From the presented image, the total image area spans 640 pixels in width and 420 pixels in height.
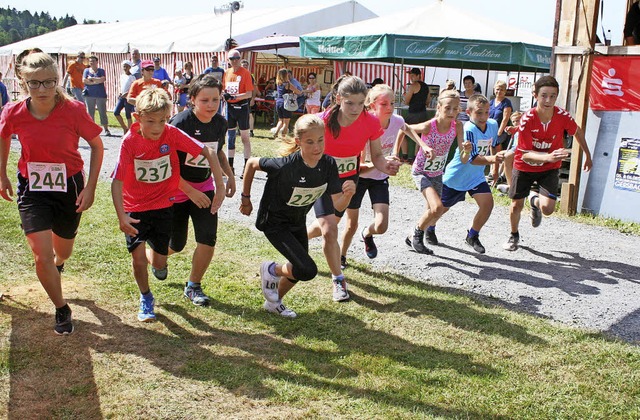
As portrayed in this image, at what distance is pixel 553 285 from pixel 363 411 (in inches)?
127

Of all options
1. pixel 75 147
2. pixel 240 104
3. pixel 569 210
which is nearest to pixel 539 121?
pixel 569 210

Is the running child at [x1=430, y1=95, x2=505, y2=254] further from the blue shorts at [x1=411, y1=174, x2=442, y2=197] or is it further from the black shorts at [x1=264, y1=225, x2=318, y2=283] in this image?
the black shorts at [x1=264, y1=225, x2=318, y2=283]

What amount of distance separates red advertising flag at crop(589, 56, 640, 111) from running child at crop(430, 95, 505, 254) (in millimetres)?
2959

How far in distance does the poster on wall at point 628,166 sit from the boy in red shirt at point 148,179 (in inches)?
259

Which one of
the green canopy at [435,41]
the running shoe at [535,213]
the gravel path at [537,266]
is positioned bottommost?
the gravel path at [537,266]

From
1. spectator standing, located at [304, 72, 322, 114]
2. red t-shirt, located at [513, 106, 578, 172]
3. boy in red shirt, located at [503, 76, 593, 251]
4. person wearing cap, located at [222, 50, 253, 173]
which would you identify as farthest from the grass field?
spectator standing, located at [304, 72, 322, 114]

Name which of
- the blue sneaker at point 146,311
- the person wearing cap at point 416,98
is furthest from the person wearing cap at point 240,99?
the blue sneaker at point 146,311

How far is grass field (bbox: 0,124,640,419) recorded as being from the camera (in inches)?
141

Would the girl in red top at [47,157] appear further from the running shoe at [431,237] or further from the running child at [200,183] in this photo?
the running shoe at [431,237]

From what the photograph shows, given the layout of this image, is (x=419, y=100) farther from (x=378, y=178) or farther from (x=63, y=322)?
(x=63, y=322)

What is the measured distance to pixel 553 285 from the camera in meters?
6.04

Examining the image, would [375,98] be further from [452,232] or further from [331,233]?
[452,232]

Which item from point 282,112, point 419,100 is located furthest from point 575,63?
point 282,112

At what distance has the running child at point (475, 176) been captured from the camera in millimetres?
6902
